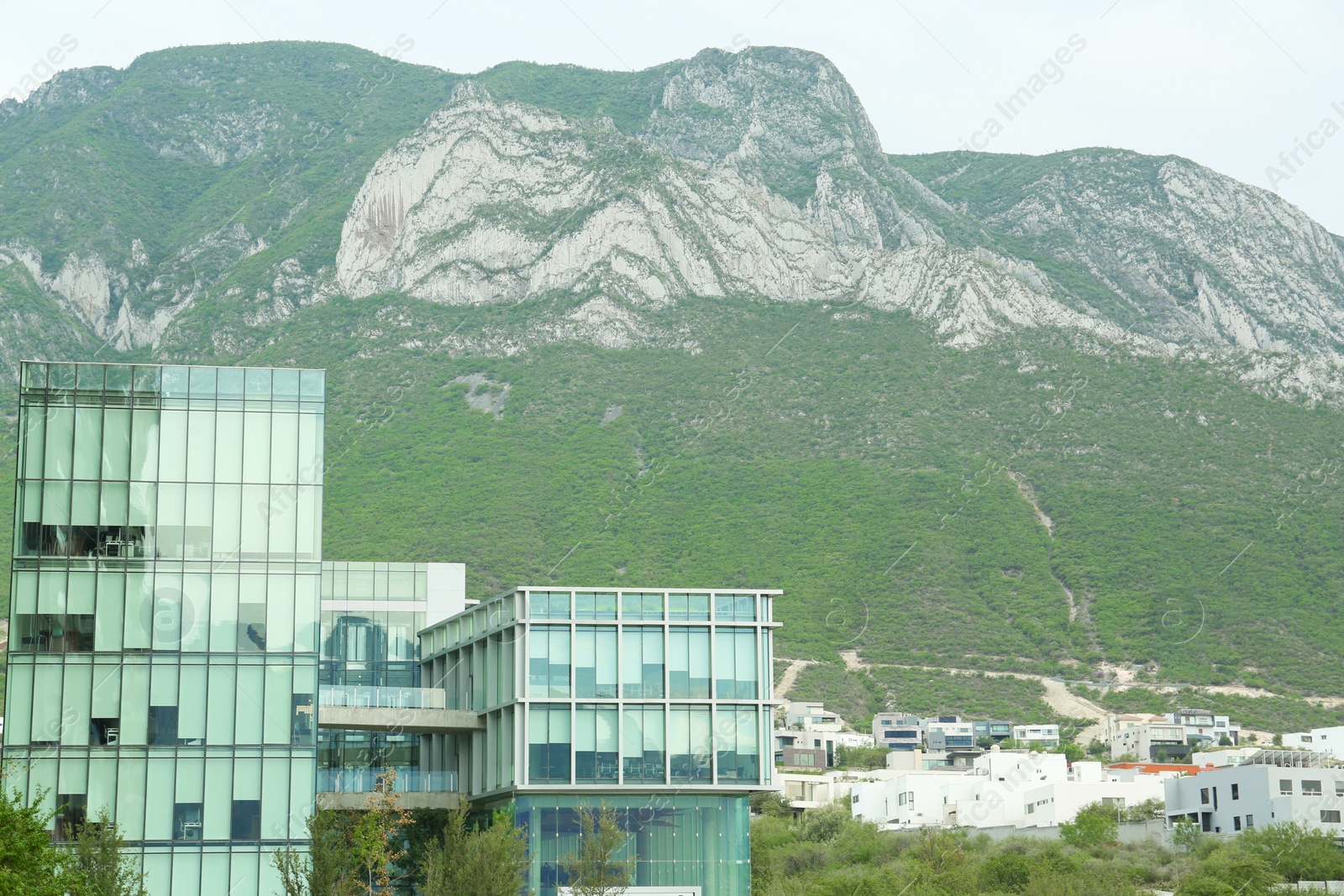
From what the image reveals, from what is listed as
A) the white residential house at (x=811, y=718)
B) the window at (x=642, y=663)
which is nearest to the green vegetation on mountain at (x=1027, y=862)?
the window at (x=642, y=663)

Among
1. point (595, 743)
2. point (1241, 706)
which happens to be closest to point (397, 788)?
point (595, 743)

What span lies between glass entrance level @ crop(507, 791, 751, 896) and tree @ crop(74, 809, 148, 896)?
1371cm

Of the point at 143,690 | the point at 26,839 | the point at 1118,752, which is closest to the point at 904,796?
the point at 1118,752

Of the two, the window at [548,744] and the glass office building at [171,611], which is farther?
the window at [548,744]

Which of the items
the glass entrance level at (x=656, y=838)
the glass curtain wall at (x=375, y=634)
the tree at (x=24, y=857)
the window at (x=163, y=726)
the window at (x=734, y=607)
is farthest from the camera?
the glass curtain wall at (x=375, y=634)

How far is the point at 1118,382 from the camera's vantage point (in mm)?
157500

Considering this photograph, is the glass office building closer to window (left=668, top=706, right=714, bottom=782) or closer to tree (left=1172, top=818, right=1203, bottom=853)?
window (left=668, top=706, right=714, bottom=782)

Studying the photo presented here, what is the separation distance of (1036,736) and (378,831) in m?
87.9

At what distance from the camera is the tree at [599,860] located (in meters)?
48.2

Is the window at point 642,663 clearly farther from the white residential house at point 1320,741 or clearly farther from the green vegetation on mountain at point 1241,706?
the green vegetation on mountain at point 1241,706

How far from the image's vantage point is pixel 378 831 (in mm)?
47031

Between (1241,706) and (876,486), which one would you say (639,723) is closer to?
(1241,706)

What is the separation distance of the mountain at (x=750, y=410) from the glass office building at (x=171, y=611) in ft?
240

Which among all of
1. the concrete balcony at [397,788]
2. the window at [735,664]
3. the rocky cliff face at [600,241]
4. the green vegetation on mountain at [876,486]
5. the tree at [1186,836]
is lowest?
the tree at [1186,836]
